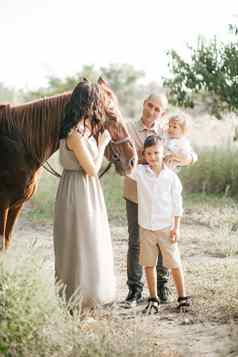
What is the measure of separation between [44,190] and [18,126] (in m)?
6.31

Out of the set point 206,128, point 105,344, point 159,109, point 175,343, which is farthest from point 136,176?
point 206,128

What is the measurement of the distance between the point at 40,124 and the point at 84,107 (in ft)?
2.07

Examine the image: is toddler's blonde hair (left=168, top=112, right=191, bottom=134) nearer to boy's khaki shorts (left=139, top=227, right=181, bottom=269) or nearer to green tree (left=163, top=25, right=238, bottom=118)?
boy's khaki shorts (left=139, top=227, right=181, bottom=269)

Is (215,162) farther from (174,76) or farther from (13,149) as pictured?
(13,149)

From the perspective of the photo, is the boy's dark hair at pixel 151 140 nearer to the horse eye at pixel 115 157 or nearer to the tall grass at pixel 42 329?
the horse eye at pixel 115 157

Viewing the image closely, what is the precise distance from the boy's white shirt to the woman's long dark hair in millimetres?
576

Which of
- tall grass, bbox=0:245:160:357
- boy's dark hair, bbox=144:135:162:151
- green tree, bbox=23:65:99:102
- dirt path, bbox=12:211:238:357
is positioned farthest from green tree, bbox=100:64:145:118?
tall grass, bbox=0:245:160:357

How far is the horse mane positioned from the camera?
5.12 m

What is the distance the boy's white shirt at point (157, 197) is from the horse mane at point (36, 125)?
0.65 meters

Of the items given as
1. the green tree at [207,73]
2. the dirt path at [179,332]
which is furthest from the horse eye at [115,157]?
the green tree at [207,73]

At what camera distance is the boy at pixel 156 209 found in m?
5.13

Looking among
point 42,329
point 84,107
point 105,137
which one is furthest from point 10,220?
point 42,329

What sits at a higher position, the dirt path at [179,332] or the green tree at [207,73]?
the green tree at [207,73]

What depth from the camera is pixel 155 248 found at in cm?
525
